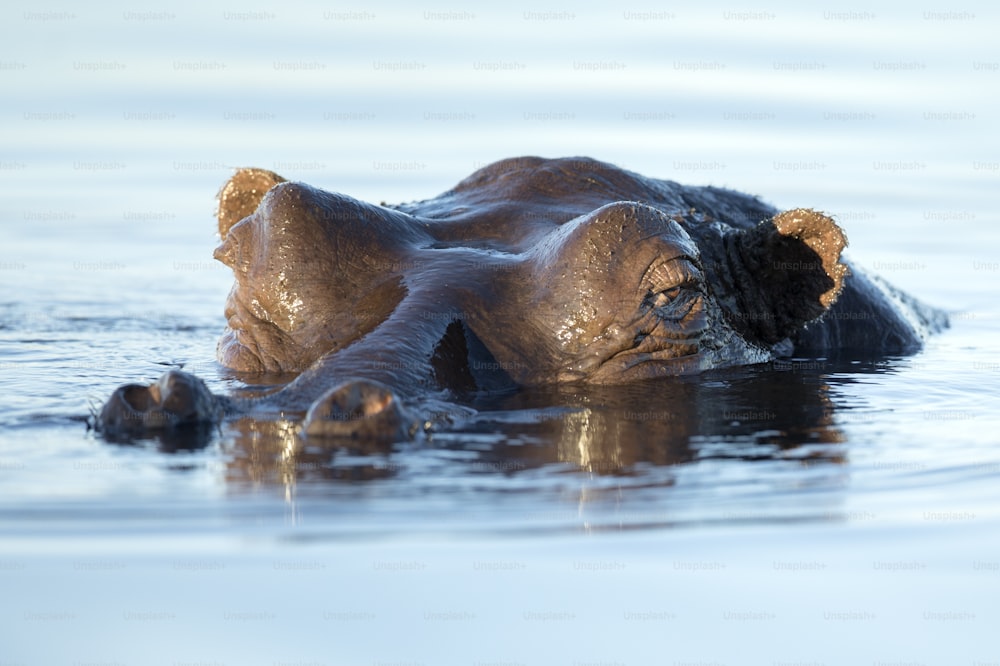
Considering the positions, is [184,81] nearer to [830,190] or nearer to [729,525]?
[830,190]

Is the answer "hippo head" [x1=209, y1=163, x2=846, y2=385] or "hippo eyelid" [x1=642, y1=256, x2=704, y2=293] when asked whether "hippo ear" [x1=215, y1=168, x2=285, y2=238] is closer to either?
"hippo head" [x1=209, y1=163, x2=846, y2=385]

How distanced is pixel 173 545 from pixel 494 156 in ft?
42.6

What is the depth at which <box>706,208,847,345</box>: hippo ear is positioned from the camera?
972cm

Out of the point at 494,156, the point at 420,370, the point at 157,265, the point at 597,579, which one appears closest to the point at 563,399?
the point at 420,370

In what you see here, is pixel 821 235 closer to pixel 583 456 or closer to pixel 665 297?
pixel 665 297

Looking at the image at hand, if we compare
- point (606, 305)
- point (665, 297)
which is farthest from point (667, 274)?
point (606, 305)

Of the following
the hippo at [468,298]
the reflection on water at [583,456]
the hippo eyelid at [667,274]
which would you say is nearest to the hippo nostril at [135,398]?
the hippo at [468,298]

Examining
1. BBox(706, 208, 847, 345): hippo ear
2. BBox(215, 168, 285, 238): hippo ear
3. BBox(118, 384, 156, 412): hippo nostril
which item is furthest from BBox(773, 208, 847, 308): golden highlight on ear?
BBox(118, 384, 156, 412): hippo nostril

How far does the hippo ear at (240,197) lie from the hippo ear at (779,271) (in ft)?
9.55

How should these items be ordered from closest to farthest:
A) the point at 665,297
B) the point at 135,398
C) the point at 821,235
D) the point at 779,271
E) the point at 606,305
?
the point at 135,398, the point at 606,305, the point at 665,297, the point at 821,235, the point at 779,271

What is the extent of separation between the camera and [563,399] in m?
8.26

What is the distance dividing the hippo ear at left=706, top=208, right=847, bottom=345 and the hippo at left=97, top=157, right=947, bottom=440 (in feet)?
0.04

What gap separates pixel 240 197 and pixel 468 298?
2475 mm

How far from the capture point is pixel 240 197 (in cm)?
1024
